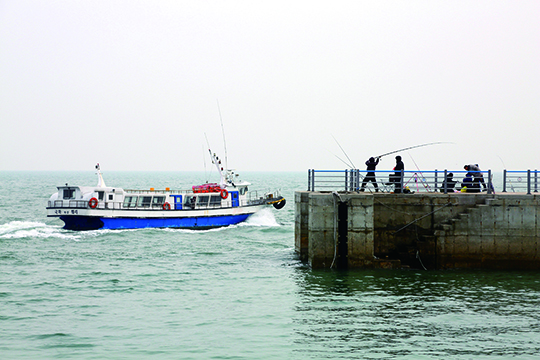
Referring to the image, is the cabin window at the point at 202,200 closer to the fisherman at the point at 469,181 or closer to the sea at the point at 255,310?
the sea at the point at 255,310

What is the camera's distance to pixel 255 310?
56.2 ft

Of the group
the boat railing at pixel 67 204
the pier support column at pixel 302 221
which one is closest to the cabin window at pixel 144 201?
the boat railing at pixel 67 204

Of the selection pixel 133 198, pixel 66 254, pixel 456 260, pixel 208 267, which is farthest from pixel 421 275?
pixel 133 198

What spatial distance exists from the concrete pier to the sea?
0.48 m

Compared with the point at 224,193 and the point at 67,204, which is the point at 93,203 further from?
the point at 224,193

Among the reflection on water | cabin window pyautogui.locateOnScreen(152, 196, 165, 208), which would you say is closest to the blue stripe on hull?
cabin window pyautogui.locateOnScreen(152, 196, 165, 208)

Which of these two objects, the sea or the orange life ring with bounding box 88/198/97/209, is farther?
the orange life ring with bounding box 88/198/97/209

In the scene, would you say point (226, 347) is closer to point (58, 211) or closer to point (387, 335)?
point (387, 335)

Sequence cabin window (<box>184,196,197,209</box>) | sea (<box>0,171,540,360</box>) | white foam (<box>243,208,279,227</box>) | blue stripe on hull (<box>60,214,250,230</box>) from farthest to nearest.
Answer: white foam (<box>243,208,279,227</box>)
cabin window (<box>184,196,197,209</box>)
blue stripe on hull (<box>60,214,250,230</box>)
sea (<box>0,171,540,360</box>)

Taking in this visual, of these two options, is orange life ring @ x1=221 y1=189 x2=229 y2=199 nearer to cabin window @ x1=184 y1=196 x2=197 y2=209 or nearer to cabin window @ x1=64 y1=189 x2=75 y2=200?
cabin window @ x1=184 y1=196 x2=197 y2=209

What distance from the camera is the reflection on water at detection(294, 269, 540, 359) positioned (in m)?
13.5

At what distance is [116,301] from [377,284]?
8.53 meters

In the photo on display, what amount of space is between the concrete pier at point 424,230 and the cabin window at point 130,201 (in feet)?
68.4

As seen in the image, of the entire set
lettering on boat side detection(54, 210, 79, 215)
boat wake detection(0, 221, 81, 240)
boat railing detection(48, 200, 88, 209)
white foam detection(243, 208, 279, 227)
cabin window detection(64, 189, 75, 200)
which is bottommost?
boat wake detection(0, 221, 81, 240)
